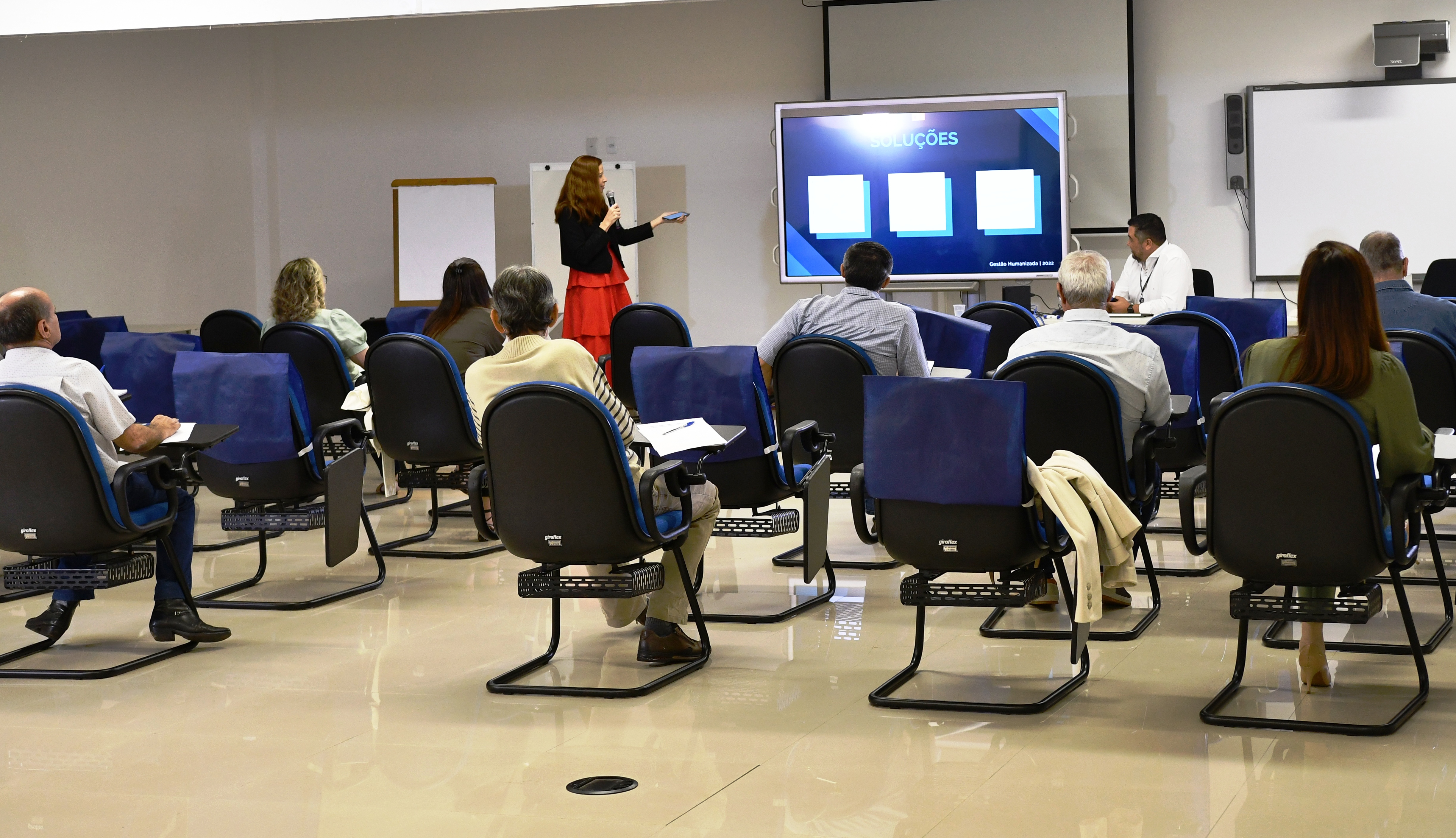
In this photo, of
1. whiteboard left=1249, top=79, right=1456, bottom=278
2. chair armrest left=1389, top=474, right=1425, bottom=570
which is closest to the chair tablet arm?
chair armrest left=1389, top=474, right=1425, bottom=570

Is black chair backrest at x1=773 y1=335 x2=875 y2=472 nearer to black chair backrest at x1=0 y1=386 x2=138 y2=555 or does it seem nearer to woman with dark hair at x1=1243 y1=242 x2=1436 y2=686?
woman with dark hair at x1=1243 y1=242 x2=1436 y2=686

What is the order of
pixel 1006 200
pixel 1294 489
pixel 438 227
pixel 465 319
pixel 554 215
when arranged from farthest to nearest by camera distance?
pixel 438 227
pixel 554 215
pixel 1006 200
pixel 465 319
pixel 1294 489

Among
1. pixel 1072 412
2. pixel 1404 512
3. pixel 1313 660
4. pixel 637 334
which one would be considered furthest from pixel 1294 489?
pixel 637 334

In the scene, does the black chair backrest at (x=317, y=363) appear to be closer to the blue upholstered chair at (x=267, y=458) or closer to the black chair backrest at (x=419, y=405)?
the black chair backrest at (x=419, y=405)

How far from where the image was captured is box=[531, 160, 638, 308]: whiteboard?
10617 millimetres

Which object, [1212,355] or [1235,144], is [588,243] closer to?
[1212,355]

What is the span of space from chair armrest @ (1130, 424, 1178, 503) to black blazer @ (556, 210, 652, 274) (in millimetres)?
4729

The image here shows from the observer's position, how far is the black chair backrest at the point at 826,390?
5.11 metres

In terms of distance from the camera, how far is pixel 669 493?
4066 mm

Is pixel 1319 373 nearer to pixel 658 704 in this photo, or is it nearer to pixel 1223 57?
pixel 658 704

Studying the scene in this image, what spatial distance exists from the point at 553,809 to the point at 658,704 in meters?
0.80

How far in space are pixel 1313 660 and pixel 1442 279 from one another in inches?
217

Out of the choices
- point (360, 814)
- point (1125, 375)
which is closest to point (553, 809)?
point (360, 814)

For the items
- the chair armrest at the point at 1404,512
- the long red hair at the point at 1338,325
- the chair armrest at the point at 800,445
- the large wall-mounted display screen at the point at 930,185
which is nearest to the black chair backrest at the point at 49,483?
the chair armrest at the point at 800,445
